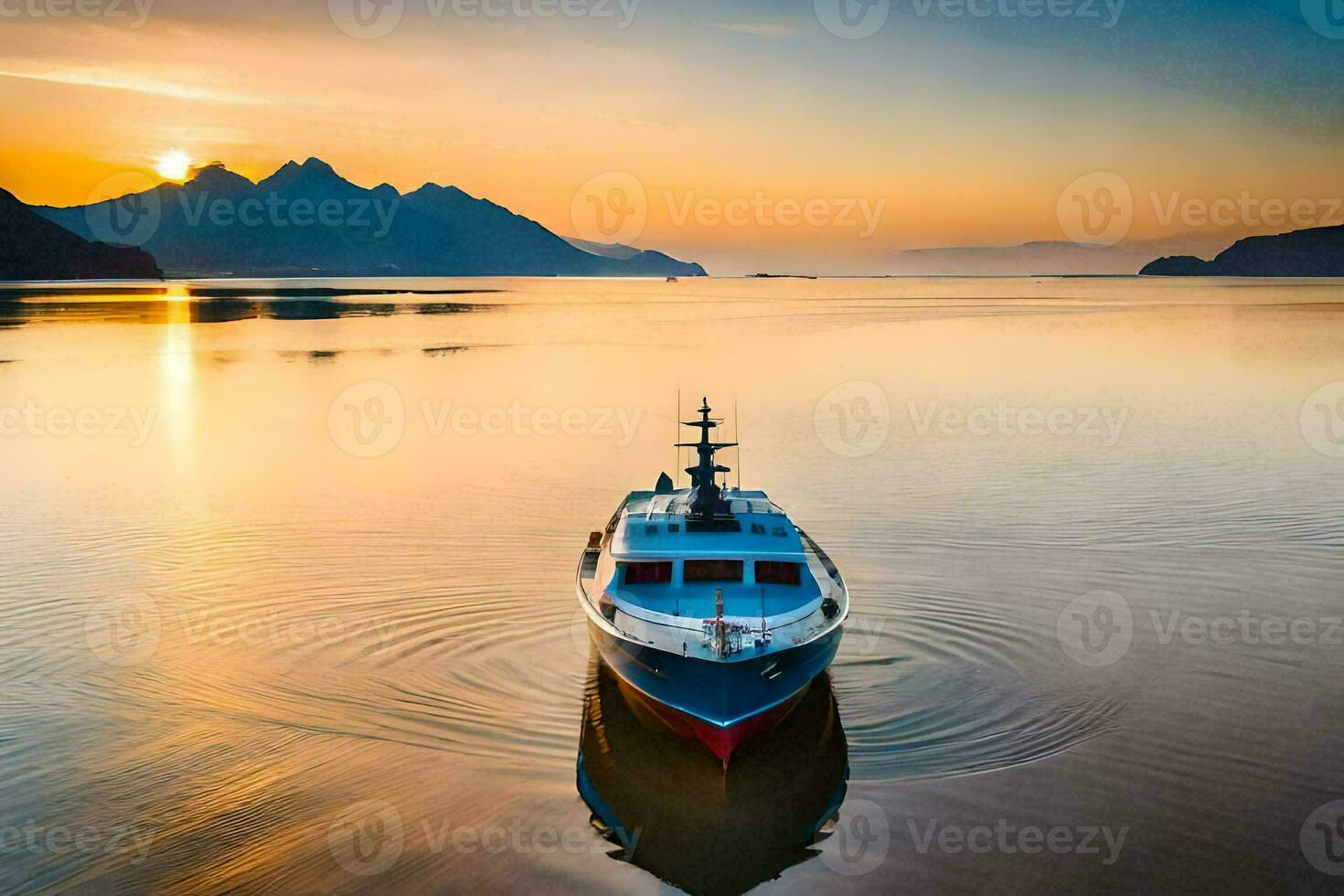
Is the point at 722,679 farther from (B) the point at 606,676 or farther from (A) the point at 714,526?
(A) the point at 714,526

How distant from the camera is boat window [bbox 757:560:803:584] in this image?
24406 mm

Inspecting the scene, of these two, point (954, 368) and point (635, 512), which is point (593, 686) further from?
point (954, 368)

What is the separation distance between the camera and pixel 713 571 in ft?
80.2

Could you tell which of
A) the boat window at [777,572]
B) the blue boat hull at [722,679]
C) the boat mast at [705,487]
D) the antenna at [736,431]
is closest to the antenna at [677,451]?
the antenna at [736,431]

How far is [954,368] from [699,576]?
66906 mm

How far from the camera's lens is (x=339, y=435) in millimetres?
55312

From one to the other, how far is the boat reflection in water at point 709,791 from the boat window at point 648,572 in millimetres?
2404

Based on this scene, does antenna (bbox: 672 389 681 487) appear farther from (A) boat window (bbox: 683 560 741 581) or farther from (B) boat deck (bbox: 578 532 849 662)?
(B) boat deck (bbox: 578 532 849 662)

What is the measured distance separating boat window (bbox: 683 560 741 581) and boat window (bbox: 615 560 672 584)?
451mm

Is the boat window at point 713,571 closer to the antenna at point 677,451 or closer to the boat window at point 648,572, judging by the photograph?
the boat window at point 648,572

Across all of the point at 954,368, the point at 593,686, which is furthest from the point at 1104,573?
the point at 954,368

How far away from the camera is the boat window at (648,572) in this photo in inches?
964

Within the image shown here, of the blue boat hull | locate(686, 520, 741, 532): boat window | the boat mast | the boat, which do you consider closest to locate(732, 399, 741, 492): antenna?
the boat mast

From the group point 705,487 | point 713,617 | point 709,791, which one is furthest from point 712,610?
point 705,487
